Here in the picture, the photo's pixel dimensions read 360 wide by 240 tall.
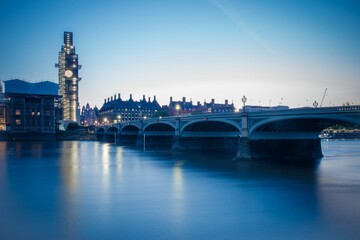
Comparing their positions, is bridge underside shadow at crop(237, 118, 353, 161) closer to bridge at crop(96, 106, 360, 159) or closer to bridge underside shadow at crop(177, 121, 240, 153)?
bridge at crop(96, 106, 360, 159)

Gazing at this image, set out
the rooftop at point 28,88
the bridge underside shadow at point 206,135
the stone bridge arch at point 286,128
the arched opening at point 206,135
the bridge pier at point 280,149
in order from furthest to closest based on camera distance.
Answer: the rooftop at point 28,88 → the bridge underside shadow at point 206,135 → the arched opening at point 206,135 → the bridge pier at point 280,149 → the stone bridge arch at point 286,128

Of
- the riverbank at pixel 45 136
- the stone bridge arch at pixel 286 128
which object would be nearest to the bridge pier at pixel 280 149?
the stone bridge arch at pixel 286 128

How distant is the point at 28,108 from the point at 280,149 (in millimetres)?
106754

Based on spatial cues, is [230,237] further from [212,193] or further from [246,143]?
[246,143]

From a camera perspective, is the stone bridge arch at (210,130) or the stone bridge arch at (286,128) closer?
the stone bridge arch at (286,128)

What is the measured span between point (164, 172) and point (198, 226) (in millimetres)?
21495

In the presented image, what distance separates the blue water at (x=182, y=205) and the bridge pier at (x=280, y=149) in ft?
26.2

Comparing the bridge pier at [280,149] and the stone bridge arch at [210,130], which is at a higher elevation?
the stone bridge arch at [210,130]

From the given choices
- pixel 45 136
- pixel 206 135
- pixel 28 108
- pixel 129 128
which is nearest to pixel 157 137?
pixel 129 128

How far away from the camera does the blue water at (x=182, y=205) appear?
16.3m

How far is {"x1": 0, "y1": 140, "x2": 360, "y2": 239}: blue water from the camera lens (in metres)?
16.3

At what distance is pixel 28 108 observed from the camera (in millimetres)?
126500

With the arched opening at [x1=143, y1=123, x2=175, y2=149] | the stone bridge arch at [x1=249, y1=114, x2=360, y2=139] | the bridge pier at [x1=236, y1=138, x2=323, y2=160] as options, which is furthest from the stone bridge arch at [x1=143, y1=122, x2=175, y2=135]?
the stone bridge arch at [x1=249, y1=114, x2=360, y2=139]

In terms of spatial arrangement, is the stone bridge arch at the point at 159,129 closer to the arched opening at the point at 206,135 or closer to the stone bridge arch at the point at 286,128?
the arched opening at the point at 206,135
